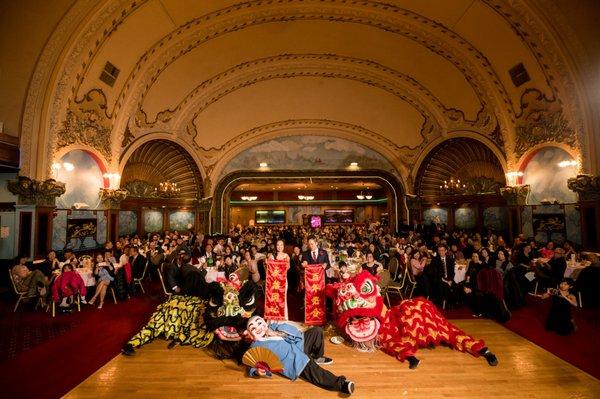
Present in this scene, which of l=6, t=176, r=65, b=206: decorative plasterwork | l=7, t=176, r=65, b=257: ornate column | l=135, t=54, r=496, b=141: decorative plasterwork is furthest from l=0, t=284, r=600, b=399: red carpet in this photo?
l=135, t=54, r=496, b=141: decorative plasterwork

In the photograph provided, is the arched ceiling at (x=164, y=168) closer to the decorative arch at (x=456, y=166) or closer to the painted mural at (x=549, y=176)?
the decorative arch at (x=456, y=166)

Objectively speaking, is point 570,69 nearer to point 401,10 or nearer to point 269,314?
point 401,10

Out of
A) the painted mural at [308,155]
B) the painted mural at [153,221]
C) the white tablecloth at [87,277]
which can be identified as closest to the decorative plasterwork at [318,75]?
the painted mural at [308,155]

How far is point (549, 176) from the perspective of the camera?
9.62 metres

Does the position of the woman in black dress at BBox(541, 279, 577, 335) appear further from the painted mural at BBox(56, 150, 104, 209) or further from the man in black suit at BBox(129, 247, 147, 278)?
the painted mural at BBox(56, 150, 104, 209)

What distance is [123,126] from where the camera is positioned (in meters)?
10.6

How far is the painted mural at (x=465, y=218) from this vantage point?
14.5 meters

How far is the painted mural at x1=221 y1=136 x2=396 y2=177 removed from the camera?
16.0 m

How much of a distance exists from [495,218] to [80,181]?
654 inches

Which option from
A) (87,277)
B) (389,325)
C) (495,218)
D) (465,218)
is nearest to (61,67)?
(87,277)

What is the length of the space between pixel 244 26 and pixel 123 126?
5415mm

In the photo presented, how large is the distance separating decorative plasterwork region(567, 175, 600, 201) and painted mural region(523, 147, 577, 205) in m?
0.58

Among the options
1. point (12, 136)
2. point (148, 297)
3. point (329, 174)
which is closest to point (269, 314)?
point (148, 297)

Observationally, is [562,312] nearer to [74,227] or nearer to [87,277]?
[87,277]
